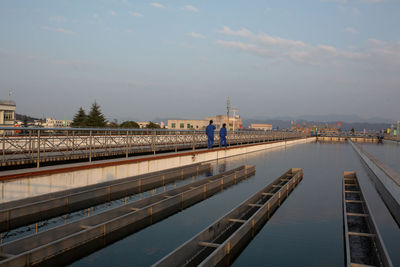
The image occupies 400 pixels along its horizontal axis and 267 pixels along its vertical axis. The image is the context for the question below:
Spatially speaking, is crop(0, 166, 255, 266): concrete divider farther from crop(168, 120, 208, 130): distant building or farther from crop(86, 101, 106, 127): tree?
crop(168, 120, 208, 130): distant building

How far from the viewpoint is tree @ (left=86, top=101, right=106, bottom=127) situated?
6378cm

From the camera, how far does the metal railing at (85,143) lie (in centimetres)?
1268

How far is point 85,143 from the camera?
75.7 ft

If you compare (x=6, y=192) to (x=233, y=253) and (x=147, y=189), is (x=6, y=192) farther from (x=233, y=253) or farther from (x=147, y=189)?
(x=233, y=253)

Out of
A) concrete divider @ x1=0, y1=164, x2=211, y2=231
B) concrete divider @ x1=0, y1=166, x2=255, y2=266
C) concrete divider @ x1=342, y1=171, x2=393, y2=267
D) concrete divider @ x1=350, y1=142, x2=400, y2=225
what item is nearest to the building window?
concrete divider @ x1=0, y1=164, x2=211, y2=231

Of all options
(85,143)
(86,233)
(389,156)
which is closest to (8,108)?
(85,143)

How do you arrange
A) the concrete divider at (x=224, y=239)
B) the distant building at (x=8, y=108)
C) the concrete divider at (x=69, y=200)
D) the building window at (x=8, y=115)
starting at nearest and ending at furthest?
1. the concrete divider at (x=224, y=239)
2. the concrete divider at (x=69, y=200)
3. the distant building at (x=8, y=108)
4. the building window at (x=8, y=115)

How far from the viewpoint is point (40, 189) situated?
1091 centimetres

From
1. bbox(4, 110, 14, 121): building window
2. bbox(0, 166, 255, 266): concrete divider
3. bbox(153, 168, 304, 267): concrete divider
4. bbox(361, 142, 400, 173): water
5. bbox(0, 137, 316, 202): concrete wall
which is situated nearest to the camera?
bbox(153, 168, 304, 267): concrete divider

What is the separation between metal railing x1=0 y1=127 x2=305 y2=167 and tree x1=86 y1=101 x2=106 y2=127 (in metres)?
34.1

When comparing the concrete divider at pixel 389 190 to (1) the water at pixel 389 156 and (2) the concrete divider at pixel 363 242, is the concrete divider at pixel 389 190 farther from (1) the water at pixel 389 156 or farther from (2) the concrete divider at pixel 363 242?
(1) the water at pixel 389 156

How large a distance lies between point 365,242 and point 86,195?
29.4ft

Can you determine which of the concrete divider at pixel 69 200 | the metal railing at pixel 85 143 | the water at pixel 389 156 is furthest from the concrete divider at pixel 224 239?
the water at pixel 389 156

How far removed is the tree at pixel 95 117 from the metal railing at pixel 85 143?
34053 mm
